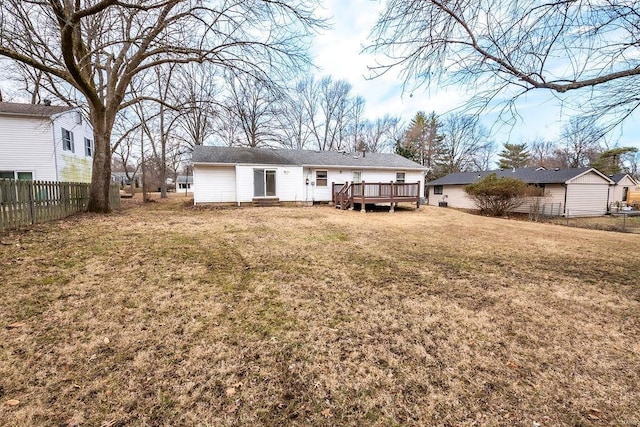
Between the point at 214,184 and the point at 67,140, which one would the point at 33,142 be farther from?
the point at 214,184

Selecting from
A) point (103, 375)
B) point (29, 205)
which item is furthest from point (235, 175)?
point (103, 375)

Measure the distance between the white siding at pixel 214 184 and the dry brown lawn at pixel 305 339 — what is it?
9867mm

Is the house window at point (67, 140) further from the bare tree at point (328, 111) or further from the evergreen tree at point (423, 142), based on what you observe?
the evergreen tree at point (423, 142)

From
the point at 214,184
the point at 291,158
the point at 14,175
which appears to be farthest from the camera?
the point at 291,158

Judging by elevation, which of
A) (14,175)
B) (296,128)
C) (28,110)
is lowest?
(14,175)

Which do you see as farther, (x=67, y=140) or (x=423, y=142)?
(x=423, y=142)

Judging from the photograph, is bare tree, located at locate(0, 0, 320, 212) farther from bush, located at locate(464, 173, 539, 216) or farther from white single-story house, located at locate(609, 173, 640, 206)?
white single-story house, located at locate(609, 173, 640, 206)

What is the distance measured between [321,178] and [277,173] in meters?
3.05

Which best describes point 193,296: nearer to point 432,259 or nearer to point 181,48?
point 432,259

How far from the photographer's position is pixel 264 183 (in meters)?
15.7

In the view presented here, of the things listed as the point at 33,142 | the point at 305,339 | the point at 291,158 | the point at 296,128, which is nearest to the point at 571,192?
the point at 291,158

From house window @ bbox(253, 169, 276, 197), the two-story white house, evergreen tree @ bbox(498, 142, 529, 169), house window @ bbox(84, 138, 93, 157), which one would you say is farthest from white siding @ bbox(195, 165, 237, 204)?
evergreen tree @ bbox(498, 142, 529, 169)

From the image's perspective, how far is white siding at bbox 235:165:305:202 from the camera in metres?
15.1

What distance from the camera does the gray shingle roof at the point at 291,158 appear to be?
15.5 m
